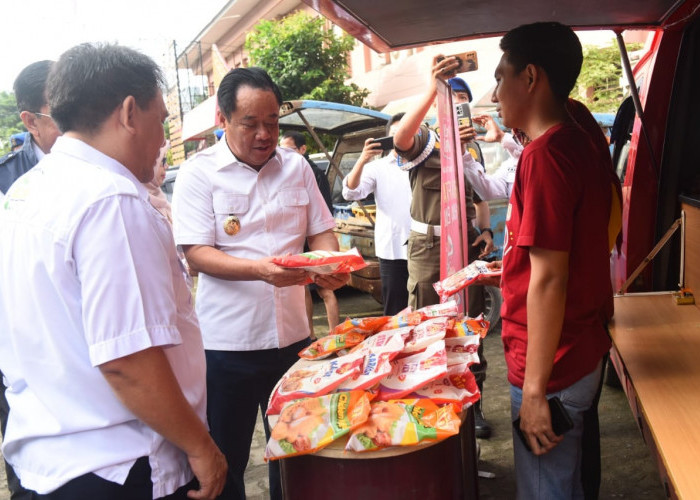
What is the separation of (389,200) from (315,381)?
10.1ft

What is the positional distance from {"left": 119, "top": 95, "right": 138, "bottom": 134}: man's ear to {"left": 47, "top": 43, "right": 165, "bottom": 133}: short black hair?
1 cm

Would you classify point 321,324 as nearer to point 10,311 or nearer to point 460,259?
point 460,259

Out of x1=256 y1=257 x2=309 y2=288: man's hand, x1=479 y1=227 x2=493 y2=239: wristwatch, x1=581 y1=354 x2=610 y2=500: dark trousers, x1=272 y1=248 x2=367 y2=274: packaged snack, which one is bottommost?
x1=581 y1=354 x2=610 y2=500: dark trousers

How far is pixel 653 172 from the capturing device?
3365 mm

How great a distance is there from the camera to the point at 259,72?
2375mm

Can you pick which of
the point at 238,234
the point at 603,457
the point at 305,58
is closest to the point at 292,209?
the point at 238,234

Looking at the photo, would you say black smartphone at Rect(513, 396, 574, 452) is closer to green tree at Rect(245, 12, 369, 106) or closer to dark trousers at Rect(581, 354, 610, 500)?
dark trousers at Rect(581, 354, 610, 500)

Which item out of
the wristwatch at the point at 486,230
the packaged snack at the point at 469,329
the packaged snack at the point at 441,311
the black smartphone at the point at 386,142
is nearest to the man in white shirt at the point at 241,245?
the packaged snack at the point at 441,311

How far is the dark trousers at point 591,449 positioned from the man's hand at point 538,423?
A: 225 millimetres

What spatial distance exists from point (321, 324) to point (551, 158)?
5162mm

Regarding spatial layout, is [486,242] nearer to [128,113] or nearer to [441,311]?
[441,311]

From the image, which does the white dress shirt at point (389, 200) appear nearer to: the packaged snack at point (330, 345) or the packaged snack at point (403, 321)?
the packaged snack at point (403, 321)

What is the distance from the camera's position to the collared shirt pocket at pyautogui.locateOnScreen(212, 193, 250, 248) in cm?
239

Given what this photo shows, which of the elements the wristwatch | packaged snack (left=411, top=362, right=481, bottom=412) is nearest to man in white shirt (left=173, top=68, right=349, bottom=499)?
packaged snack (left=411, top=362, right=481, bottom=412)
